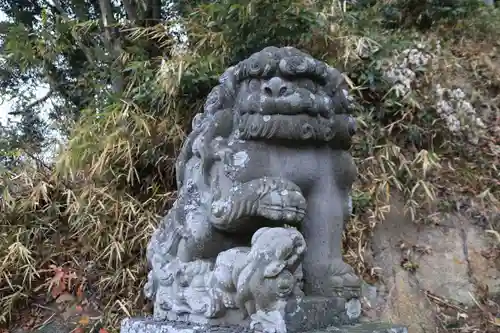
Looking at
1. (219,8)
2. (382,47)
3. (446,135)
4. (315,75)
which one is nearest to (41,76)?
(219,8)

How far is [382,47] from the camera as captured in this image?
4.16m

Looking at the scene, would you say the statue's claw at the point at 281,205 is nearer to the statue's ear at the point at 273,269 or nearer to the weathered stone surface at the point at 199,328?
the statue's ear at the point at 273,269

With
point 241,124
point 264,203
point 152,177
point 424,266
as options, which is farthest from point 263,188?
point 152,177

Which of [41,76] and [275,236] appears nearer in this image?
[275,236]

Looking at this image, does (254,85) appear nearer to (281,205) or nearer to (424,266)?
(281,205)

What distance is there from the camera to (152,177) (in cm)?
379

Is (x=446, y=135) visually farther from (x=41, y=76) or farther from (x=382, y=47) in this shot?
(x=41, y=76)

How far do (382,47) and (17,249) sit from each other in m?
3.00

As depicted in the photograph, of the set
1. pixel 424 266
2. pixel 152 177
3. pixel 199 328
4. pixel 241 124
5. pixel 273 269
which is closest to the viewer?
pixel 273 269

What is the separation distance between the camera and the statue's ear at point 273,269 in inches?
57.4

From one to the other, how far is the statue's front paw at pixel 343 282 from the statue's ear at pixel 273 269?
28 cm

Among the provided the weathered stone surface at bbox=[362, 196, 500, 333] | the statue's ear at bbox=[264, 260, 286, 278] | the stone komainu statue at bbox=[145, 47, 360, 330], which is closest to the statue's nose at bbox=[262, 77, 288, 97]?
the stone komainu statue at bbox=[145, 47, 360, 330]

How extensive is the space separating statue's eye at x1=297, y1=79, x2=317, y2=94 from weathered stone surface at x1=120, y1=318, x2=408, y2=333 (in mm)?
743

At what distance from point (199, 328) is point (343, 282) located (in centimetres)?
46
